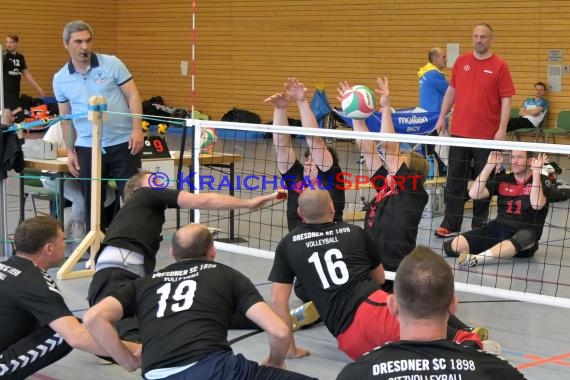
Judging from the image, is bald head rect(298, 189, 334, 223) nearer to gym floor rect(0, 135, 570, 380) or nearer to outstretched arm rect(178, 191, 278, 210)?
outstretched arm rect(178, 191, 278, 210)

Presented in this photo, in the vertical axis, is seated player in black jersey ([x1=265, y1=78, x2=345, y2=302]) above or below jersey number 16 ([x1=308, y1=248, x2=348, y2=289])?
→ above

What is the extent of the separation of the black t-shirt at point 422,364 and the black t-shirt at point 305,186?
3.97 meters

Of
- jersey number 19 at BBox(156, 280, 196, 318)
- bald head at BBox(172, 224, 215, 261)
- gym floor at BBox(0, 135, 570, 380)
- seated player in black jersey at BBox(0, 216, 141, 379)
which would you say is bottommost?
gym floor at BBox(0, 135, 570, 380)

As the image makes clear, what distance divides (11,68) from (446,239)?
35.9 ft

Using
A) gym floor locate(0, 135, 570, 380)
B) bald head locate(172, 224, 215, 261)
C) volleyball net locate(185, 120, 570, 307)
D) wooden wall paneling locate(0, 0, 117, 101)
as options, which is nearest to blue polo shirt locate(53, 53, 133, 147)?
volleyball net locate(185, 120, 570, 307)

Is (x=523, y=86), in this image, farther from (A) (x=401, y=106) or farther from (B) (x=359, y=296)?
(B) (x=359, y=296)

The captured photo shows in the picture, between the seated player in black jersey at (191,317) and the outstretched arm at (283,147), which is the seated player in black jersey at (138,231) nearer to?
the seated player in black jersey at (191,317)

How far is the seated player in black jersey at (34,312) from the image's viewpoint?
4.46 metres

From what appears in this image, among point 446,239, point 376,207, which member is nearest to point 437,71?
point 446,239

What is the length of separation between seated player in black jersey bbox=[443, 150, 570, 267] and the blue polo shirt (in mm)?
3080

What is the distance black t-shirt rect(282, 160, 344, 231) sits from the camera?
6.77 m

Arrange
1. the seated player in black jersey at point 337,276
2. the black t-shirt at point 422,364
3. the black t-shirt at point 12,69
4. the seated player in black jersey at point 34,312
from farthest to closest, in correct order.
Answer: the black t-shirt at point 12,69 → the seated player in black jersey at point 337,276 → the seated player in black jersey at point 34,312 → the black t-shirt at point 422,364

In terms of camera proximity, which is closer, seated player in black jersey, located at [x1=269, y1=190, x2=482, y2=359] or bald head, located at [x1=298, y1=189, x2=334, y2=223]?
seated player in black jersey, located at [x1=269, y1=190, x2=482, y2=359]

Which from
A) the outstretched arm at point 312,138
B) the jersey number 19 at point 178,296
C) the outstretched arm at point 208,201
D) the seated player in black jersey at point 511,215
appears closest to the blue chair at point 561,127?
the seated player in black jersey at point 511,215
